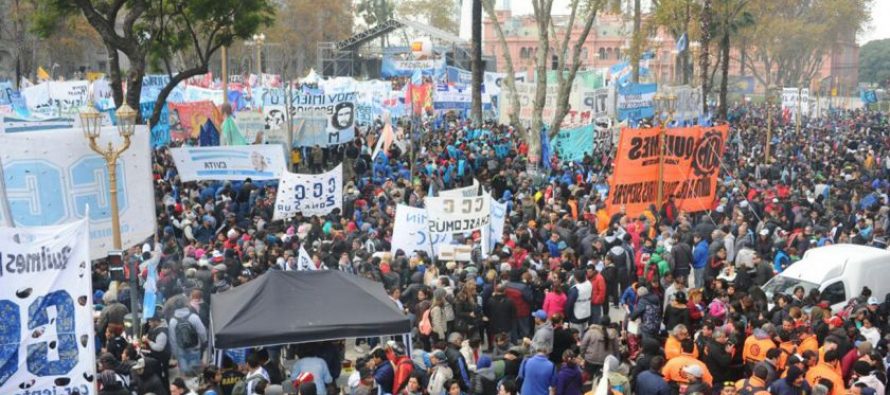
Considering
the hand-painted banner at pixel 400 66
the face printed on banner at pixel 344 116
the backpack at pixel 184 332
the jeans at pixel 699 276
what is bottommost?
the jeans at pixel 699 276

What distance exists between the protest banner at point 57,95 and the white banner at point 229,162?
15.7 m

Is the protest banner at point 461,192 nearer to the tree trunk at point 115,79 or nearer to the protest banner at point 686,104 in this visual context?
the tree trunk at point 115,79

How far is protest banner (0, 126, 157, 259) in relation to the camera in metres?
13.5

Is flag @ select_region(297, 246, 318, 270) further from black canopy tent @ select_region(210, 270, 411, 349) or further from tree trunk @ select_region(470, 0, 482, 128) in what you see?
tree trunk @ select_region(470, 0, 482, 128)

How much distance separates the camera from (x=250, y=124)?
86.9 feet

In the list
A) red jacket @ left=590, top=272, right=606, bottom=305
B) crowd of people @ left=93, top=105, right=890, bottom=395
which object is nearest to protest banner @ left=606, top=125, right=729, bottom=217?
crowd of people @ left=93, top=105, right=890, bottom=395

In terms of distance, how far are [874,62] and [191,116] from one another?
129m

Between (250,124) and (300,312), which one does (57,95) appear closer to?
(250,124)

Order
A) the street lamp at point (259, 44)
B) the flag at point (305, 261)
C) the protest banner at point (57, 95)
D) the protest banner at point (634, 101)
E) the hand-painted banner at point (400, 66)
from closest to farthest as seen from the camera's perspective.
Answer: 1. the flag at point (305, 261)
2. the protest banner at point (57, 95)
3. the protest banner at point (634, 101)
4. the street lamp at point (259, 44)
5. the hand-painted banner at point (400, 66)

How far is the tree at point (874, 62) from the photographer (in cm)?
13412

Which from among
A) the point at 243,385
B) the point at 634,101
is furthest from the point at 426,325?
the point at 634,101

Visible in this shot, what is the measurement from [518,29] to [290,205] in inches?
3703

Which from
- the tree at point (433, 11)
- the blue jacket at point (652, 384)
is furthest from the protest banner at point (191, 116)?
the tree at point (433, 11)

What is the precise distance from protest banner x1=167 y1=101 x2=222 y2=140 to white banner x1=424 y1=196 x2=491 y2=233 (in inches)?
533
